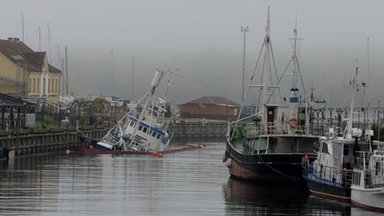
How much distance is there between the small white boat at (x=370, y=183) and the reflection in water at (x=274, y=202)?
0.83 metres

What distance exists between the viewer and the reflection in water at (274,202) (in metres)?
49.8

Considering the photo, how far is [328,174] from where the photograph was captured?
180 feet

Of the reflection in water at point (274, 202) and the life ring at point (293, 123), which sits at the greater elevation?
the life ring at point (293, 123)

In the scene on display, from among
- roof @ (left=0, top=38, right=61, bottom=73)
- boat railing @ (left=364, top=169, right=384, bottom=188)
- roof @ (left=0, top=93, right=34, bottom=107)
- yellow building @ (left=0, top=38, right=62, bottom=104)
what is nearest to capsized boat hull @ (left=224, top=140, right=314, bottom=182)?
boat railing @ (left=364, top=169, right=384, bottom=188)

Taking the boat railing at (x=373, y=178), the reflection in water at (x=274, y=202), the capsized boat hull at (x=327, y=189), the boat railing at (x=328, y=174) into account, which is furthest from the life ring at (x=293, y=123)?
→ the boat railing at (x=373, y=178)

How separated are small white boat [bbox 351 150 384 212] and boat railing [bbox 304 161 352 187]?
1.03m

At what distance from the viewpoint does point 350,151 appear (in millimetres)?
54375

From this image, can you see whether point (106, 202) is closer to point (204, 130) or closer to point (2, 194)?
point (2, 194)

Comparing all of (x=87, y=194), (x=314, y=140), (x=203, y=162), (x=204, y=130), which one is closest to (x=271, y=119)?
(x=314, y=140)

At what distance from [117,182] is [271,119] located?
Answer: 1106 centimetres

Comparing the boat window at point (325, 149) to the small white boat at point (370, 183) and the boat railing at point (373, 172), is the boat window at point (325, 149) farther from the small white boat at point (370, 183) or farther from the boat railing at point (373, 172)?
the boat railing at point (373, 172)

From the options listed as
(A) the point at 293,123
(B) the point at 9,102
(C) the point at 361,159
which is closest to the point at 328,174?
(C) the point at 361,159

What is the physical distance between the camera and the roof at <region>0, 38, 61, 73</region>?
137m

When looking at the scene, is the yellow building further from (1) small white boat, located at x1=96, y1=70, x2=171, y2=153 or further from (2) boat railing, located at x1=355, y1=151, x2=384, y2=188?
(2) boat railing, located at x1=355, y1=151, x2=384, y2=188
